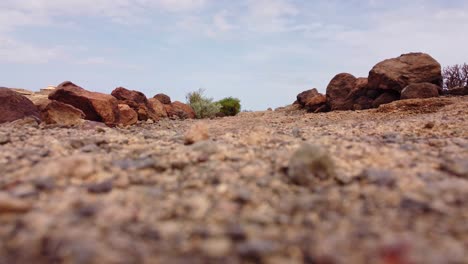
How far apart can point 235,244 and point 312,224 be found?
398mm

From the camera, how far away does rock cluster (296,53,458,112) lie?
10.4 metres

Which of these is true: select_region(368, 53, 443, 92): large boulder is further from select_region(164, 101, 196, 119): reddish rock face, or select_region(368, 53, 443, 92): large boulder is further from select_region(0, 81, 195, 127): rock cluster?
select_region(0, 81, 195, 127): rock cluster

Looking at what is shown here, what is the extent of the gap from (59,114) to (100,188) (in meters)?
5.62

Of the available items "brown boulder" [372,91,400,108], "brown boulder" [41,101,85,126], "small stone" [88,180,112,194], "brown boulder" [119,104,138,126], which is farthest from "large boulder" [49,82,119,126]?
"brown boulder" [372,91,400,108]

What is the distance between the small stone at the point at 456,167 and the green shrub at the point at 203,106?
11660mm

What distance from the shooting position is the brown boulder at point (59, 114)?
23.8 ft

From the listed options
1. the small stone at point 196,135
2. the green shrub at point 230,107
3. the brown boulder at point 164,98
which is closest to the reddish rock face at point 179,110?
the brown boulder at point 164,98

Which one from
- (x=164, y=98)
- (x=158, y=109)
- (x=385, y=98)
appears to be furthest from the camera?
(x=164, y=98)

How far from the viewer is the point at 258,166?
281 cm

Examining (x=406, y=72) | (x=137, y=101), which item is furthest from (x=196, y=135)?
(x=406, y=72)

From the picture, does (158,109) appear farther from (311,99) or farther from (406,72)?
(406,72)

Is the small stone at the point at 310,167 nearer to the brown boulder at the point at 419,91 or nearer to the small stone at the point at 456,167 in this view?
the small stone at the point at 456,167

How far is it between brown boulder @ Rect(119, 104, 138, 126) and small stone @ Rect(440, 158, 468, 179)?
7.32m

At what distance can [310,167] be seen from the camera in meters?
2.60
